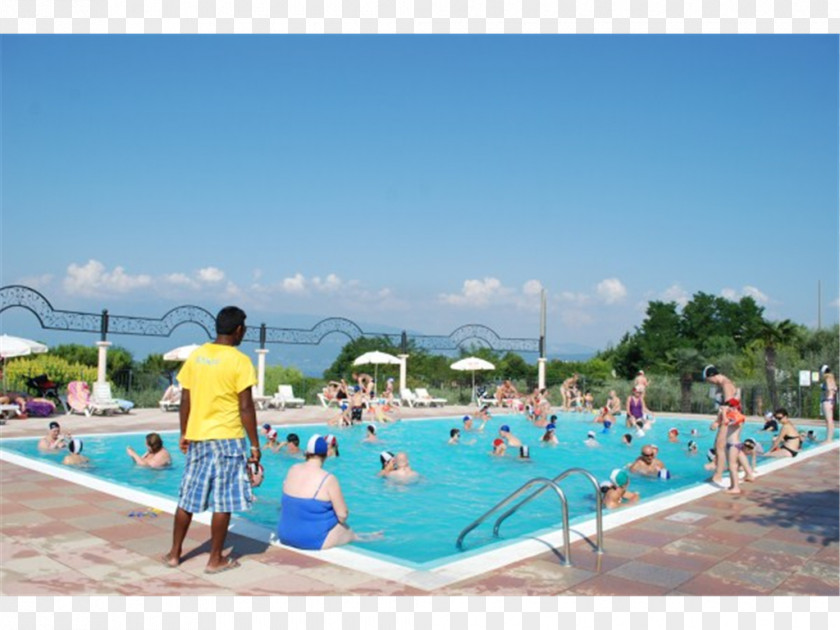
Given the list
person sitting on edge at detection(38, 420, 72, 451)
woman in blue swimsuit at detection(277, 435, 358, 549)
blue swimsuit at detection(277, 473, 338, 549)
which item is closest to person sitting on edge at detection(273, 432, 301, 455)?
person sitting on edge at detection(38, 420, 72, 451)

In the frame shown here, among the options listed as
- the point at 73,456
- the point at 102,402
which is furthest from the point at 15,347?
the point at 73,456

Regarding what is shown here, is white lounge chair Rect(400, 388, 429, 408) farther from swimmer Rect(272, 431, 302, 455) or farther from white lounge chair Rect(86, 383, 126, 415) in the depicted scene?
swimmer Rect(272, 431, 302, 455)

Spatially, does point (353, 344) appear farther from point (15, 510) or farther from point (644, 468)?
point (15, 510)

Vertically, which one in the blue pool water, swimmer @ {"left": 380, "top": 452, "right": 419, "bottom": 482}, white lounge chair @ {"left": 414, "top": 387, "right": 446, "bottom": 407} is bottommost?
the blue pool water

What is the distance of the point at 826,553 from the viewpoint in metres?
5.84

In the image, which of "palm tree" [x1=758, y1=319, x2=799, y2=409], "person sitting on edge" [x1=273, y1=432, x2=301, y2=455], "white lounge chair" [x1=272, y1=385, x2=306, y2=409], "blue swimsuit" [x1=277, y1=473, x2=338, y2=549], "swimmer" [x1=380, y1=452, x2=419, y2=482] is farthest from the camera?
"palm tree" [x1=758, y1=319, x2=799, y2=409]

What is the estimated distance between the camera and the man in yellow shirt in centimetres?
486

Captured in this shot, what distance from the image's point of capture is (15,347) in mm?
17953

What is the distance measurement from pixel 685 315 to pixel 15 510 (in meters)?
48.5

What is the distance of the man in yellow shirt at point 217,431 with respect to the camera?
191 inches

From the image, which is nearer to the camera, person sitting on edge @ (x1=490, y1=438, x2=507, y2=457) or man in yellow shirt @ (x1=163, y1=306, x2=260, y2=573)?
man in yellow shirt @ (x1=163, y1=306, x2=260, y2=573)

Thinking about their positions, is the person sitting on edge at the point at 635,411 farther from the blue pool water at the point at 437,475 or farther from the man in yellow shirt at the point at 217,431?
the man in yellow shirt at the point at 217,431

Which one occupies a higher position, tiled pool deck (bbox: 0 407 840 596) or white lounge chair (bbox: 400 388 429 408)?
white lounge chair (bbox: 400 388 429 408)

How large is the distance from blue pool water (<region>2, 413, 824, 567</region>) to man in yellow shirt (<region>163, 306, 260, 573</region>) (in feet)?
4.38
